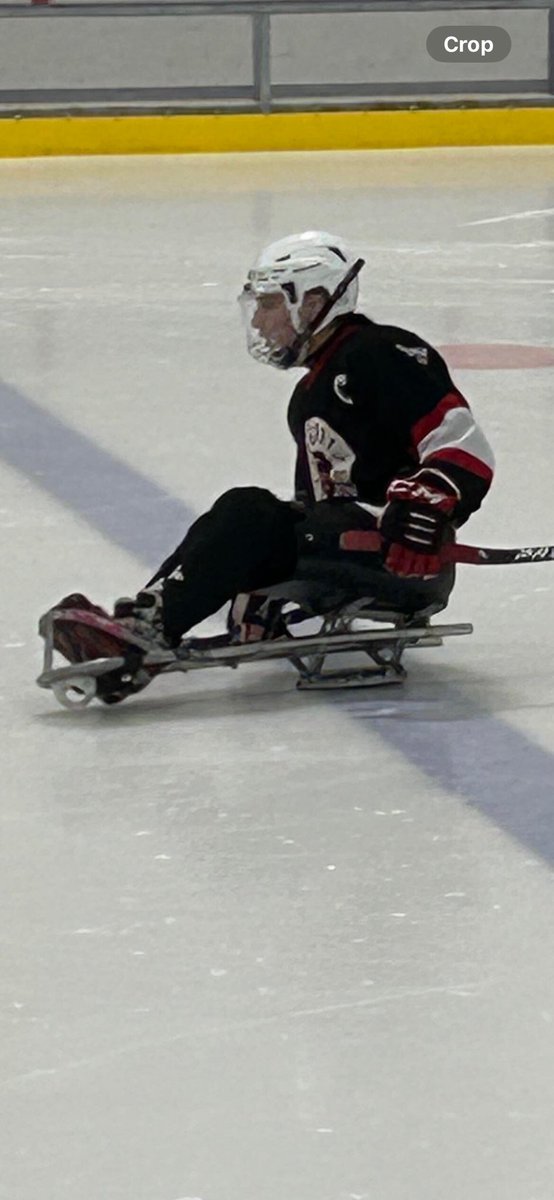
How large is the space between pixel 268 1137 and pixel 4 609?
2.18 m

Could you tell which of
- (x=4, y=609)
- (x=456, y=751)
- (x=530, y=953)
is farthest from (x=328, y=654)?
(x=530, y=953)

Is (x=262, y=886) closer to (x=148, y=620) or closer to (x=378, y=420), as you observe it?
(x=148, y=620)

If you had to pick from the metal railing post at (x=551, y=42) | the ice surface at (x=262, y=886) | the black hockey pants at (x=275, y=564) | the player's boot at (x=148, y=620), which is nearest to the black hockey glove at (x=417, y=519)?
the black hockey pants at (x=275, y=564)

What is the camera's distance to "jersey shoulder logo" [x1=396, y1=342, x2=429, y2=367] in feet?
12.6

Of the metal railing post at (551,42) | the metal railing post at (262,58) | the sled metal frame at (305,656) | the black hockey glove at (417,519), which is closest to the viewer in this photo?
the black hockey glove at (417,519)

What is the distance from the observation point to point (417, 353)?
3865 millimetres

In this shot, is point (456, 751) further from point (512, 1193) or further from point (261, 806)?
point (512, 1193)

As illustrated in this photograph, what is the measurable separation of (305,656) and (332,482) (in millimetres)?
294

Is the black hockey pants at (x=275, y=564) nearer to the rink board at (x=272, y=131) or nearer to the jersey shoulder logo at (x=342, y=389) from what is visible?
the jersey shoulder logo at (x=342, y=389)

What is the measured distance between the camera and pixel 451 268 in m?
8.58

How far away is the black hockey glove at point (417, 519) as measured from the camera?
12.2 feet

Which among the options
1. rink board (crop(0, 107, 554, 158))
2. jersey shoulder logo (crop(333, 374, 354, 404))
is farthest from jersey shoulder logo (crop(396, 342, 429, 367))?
rink board (crop(0, 107, 554, 158))

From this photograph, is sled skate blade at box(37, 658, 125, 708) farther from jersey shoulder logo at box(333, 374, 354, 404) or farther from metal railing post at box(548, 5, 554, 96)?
metal railing post at box(548, 5, 554, 96)

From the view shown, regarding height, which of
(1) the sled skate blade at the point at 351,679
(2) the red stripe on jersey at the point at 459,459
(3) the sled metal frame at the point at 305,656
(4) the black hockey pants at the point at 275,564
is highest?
(2) the red stripe on jersey at the point at 459,459
